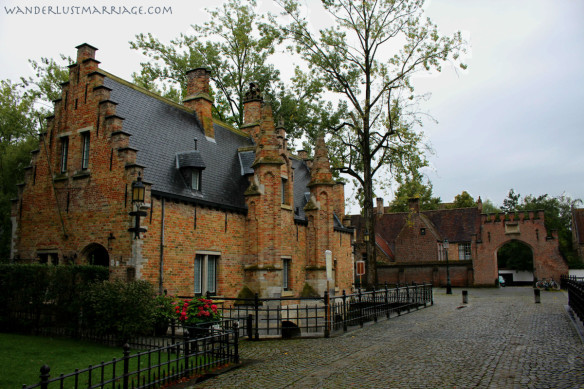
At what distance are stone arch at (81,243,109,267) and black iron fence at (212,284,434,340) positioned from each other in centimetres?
469

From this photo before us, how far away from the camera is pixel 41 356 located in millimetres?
10391

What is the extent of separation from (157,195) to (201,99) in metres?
8.28

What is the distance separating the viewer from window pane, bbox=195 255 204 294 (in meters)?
17.6

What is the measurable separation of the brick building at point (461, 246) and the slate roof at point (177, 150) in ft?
86.2

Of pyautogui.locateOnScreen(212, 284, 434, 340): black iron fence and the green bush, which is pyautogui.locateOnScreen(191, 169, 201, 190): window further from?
the green bush

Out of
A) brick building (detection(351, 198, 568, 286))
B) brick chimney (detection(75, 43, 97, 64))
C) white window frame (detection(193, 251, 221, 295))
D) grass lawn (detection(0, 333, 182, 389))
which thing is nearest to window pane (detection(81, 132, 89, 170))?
brick chimney (detection(75, 43, 97, 64))

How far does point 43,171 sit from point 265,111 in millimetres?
9547

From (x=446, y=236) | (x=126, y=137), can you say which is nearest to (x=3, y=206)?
(x=126, y=137)

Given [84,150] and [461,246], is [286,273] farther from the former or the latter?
[461,246]

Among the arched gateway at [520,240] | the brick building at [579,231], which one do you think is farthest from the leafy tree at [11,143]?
the brick building at [579,231]

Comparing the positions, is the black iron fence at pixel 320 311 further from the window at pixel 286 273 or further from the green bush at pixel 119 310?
the green bush at pixel 119 310

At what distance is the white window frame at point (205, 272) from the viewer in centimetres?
1762

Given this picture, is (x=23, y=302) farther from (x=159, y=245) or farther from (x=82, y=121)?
(x=82, y=121)

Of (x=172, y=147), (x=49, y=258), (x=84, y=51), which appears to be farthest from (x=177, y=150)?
(x=49, y=258)
